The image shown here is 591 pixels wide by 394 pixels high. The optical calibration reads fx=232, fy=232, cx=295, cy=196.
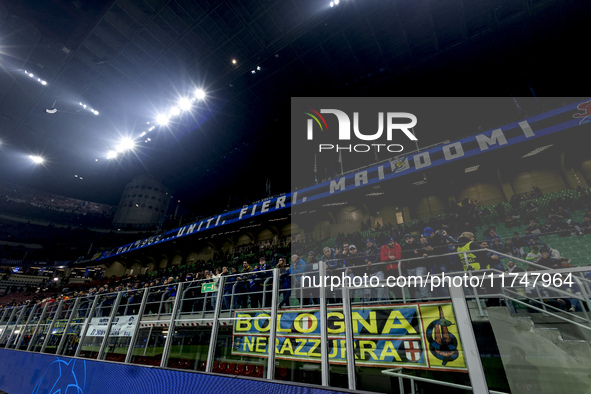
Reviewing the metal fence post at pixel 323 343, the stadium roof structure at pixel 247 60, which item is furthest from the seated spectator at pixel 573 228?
the metal fence post at pixel 323 343

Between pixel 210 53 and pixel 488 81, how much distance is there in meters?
16.9

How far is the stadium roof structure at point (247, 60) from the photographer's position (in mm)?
11484

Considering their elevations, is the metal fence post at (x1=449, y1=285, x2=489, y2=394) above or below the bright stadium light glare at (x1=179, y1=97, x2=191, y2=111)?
below

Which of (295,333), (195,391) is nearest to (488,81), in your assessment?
(295,333)

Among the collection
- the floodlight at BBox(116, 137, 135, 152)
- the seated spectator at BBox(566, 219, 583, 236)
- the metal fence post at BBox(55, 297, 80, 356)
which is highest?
the floodlight at BBox(116, 137, 135, 152)

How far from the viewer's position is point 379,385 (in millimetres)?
4172

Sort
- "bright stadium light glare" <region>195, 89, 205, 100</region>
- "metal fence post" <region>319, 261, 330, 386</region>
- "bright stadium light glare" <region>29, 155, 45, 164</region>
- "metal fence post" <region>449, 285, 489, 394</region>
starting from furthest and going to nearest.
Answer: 1. "bright stadium light glare" <region>29, 155, 45, 164</region>
2. "bright stadium light glare" <region>195, 89, 205, 100</region>
3. "metal fence post" <region>319, 261, 330, 386</region>
4. "metal fence post" <region>449, 285, 489, 394</region>

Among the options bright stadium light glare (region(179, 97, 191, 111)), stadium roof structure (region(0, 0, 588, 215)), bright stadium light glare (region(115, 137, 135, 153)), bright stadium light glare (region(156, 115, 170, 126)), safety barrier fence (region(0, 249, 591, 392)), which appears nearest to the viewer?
safety barrier fence (region(0, 249, 591, 392))

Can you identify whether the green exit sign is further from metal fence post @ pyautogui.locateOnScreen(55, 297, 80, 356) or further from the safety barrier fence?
metal fence post @ pyautogui.locateOnScreen(55, 297, 80, 356)

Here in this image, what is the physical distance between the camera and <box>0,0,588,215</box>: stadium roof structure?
1148cm

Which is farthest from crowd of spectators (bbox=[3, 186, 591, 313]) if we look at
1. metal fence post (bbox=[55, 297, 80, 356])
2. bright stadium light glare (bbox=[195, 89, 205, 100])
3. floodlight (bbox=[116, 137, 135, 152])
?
floodlight (bbox=[116, 137, 135, 152])

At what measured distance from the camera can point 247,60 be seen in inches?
556

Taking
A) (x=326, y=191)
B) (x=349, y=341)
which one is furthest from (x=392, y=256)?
(x=326, y=191)

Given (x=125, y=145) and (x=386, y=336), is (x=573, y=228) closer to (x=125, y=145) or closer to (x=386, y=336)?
(x=386, y=336)
